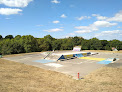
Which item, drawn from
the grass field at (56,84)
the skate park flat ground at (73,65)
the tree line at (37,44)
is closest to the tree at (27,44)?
the tree line at (37,44)

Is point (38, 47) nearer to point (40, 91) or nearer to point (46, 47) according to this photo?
point (46, 47)

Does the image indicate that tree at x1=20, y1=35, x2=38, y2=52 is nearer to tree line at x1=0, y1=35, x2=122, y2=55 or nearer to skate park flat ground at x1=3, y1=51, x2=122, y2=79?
tree line at x1=0, y1=35, x2=122, y2=55

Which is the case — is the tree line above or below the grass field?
above

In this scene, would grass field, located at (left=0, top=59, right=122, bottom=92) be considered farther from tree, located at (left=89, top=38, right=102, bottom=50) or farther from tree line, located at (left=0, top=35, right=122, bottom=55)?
tree, located at (left=89, top=38, right=102, bottom=50)

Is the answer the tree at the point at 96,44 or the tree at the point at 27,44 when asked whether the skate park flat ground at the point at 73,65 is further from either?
the tree at the point at 96,44

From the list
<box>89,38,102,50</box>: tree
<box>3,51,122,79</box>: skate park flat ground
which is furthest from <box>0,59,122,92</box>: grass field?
<box>89,38,102,50</box>: tree

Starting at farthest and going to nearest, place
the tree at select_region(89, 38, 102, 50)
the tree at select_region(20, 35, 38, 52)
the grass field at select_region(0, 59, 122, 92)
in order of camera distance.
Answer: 1. the tree at select_region(89, 38, 102, 50)
2. the tree at select_region(20, 35, 38, 52)
3. the grass field at select_region(0, 59, 122, 92)

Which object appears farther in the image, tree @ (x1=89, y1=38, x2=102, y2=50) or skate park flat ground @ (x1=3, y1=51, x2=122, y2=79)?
tree @ (x1=89, y1=38, x2=102, y2=50)

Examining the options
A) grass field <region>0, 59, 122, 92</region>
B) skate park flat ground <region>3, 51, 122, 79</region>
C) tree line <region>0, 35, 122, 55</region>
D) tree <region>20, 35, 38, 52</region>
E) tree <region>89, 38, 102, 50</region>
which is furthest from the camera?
tree <region>89, 38, 102, 50</region>

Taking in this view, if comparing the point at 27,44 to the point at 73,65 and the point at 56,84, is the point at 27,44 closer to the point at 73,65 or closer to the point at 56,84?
the point at 73,65

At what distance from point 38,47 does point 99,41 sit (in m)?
38.3

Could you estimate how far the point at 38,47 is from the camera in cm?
5516

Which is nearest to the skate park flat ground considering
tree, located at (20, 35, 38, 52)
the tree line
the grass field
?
the grass field

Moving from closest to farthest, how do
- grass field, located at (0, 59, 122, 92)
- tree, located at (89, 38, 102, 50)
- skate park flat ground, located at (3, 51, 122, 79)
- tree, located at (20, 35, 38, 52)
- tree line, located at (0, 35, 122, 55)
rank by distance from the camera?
grass field, located at (0, 59, 122, 92)
skate park flat ground, located at (3, 51, 122, 79)
tree line, located at (0, 35, 122, 55)
tree, located at (20, 35, 38, 52)
tree, located at (89, 38, 102, 50)
